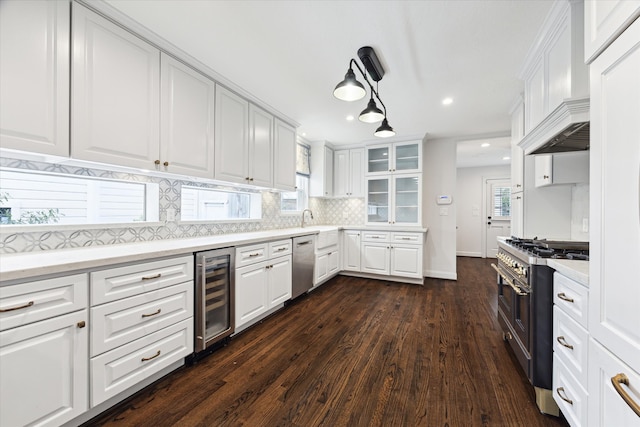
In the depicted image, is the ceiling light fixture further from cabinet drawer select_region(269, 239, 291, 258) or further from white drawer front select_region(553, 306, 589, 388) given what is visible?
white drawer front select_region(553, 306, 589, 388)

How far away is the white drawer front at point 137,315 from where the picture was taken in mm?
1434

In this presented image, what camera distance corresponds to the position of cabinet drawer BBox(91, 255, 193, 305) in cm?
143

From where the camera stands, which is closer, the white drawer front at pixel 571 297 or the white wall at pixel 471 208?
A: the white drawer front at pixel 571 297

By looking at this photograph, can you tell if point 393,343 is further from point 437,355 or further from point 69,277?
point 69,277

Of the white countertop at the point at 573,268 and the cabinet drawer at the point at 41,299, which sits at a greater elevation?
the white countertop at the point at 573,268

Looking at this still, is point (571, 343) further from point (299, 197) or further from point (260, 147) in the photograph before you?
point (299, 197)

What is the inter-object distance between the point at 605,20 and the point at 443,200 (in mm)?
3785

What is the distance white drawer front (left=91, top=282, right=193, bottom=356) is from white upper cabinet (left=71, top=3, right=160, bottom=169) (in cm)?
94

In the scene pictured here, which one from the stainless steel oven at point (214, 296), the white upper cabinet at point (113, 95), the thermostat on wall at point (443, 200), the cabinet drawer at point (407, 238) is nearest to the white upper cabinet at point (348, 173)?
the cabinet drawer at point (407, 238)

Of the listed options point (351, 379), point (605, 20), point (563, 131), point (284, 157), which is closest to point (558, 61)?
point (563, 131)

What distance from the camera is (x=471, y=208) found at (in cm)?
711

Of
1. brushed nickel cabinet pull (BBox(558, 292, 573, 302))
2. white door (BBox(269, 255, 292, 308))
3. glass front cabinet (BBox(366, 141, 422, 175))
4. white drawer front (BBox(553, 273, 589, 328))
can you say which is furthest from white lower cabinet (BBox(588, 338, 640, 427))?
glass front cabinet (BBox(366, 141, 422, 175))

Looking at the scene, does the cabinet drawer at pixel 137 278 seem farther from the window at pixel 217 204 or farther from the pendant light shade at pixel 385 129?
the pendant light shade at pixel 385 129

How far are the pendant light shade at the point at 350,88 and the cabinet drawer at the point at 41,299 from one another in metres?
1.94
